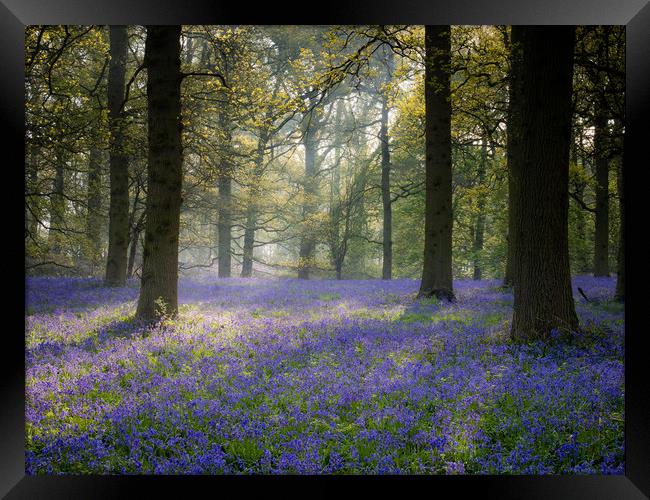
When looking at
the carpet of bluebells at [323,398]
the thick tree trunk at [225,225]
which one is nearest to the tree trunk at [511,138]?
the carpet of bluebells at [323,398]

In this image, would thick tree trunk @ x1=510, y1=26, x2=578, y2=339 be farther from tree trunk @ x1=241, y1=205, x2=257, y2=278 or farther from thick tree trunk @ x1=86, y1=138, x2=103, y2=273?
thick tree trunk @ x1=86, y1=138, x2=103, y2=273

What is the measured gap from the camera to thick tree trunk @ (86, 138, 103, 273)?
10.7m

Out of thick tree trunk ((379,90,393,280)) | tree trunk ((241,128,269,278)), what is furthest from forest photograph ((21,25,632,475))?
thick tree trunk ((379,90,393,280))

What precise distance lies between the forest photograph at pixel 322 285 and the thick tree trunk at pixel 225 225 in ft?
0.39

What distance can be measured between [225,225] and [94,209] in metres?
3.96

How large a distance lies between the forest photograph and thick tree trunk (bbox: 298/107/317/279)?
110mm

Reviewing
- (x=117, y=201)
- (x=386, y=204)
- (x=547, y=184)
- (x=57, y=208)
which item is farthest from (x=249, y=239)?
(x=547, y=184)

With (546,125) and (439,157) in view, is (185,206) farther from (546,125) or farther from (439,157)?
(546,125)

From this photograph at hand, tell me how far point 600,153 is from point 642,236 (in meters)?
4.85

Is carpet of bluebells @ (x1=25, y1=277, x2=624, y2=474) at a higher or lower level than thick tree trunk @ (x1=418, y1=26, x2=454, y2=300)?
lower

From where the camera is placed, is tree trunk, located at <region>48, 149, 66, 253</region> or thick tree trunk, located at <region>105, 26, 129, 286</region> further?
thick tree trunk, located at <region>105, 26, 129, 286</region>

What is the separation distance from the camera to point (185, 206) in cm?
1305
